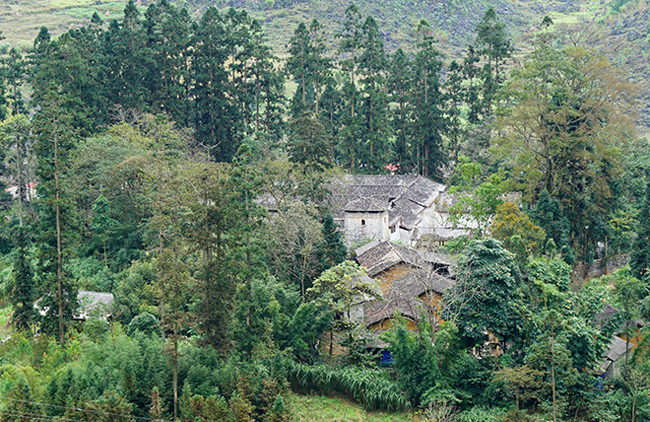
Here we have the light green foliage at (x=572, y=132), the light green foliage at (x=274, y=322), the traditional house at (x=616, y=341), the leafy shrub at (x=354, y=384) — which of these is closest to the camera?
the leafy shrub at (x=354, y=384)

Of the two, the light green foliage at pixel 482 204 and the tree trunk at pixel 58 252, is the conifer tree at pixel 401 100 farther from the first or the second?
the tree trunk at pixel 58 252

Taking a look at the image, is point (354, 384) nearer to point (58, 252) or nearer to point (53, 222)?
point (58, 252)

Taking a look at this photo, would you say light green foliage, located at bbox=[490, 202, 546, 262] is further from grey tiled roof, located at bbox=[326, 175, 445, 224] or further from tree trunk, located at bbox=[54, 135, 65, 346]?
tree trunk, located at bbox=[54, 135, 65, 346]

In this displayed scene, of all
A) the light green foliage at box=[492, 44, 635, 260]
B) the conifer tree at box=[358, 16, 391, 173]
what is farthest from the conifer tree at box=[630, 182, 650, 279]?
the conifer tree at box=[358, 16, 391, 173]

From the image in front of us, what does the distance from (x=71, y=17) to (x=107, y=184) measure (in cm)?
7000

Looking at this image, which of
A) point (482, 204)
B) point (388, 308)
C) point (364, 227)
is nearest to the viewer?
point (388, 308)

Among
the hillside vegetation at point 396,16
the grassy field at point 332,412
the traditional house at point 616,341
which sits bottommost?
the grassy field at point 332,412

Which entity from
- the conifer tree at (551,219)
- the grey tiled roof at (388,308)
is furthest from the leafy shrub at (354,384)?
the conifer tree at (551,219)

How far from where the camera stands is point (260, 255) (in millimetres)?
24234

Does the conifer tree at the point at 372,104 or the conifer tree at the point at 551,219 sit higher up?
the conifer tree at the point at 372,104

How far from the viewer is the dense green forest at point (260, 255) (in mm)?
21531

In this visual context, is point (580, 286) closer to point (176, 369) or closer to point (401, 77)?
point (176, 369)

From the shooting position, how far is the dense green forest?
21.5m

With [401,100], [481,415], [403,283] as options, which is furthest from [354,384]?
[401,100]
